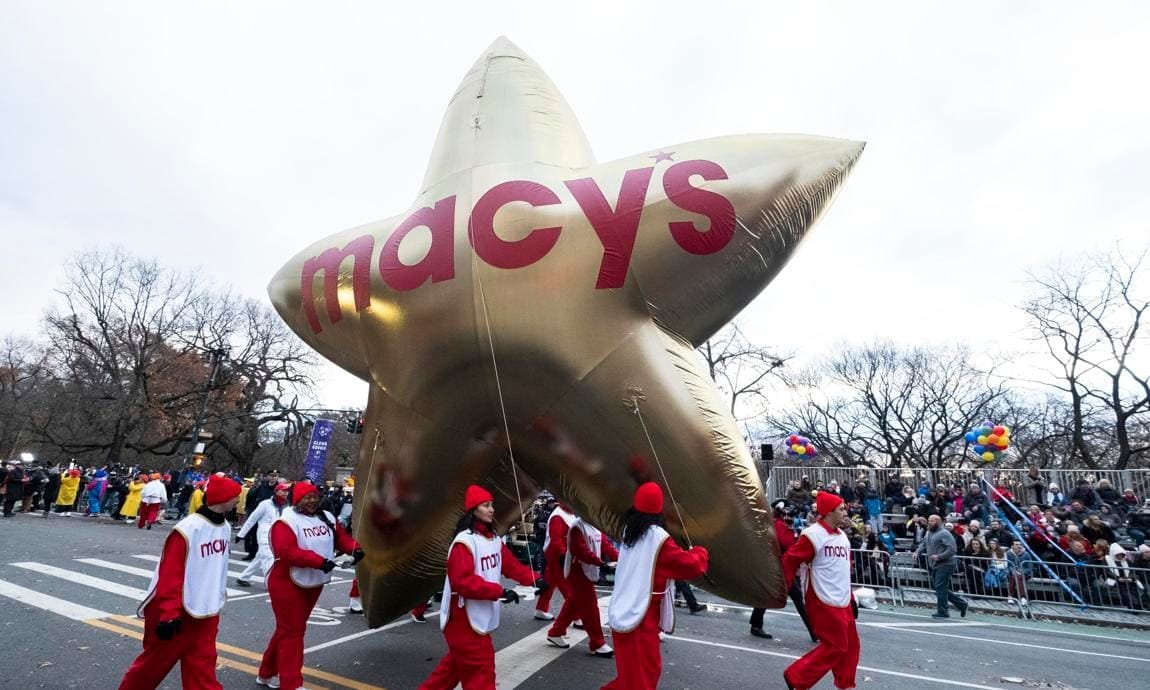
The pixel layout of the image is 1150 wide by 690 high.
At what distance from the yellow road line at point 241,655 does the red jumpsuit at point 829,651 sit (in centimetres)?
321

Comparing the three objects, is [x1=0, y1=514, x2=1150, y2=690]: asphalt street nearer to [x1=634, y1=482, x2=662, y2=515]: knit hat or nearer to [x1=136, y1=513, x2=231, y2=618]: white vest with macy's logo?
[x1=136, y1=513, x2=231, y2=618]: white vest with macy's logo

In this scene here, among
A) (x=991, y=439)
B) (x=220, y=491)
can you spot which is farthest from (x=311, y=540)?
(x=991, y=439)

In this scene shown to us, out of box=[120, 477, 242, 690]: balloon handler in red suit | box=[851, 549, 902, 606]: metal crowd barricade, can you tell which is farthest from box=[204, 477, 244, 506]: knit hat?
box=[851, 549, 902, 606]: metal crowd barricade

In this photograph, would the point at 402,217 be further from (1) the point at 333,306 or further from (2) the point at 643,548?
(2) the point at 643,548

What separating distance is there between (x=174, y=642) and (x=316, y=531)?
1447mm

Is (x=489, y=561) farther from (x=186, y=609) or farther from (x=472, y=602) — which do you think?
(x=186, y=609)

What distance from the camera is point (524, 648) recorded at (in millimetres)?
5926

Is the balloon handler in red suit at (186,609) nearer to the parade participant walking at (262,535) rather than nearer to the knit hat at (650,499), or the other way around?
the knit hat at (650,499)

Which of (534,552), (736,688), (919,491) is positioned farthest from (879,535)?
(736,688)

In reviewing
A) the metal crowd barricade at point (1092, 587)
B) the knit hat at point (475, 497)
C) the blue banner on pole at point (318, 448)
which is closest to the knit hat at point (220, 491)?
the knit hat at point (475, 497)

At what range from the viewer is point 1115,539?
1143 cm

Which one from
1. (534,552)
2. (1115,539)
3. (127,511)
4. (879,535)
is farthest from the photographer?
(127,511)

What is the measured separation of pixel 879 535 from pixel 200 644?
13847mm

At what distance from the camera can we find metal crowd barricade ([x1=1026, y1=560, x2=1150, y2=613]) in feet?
32.6
